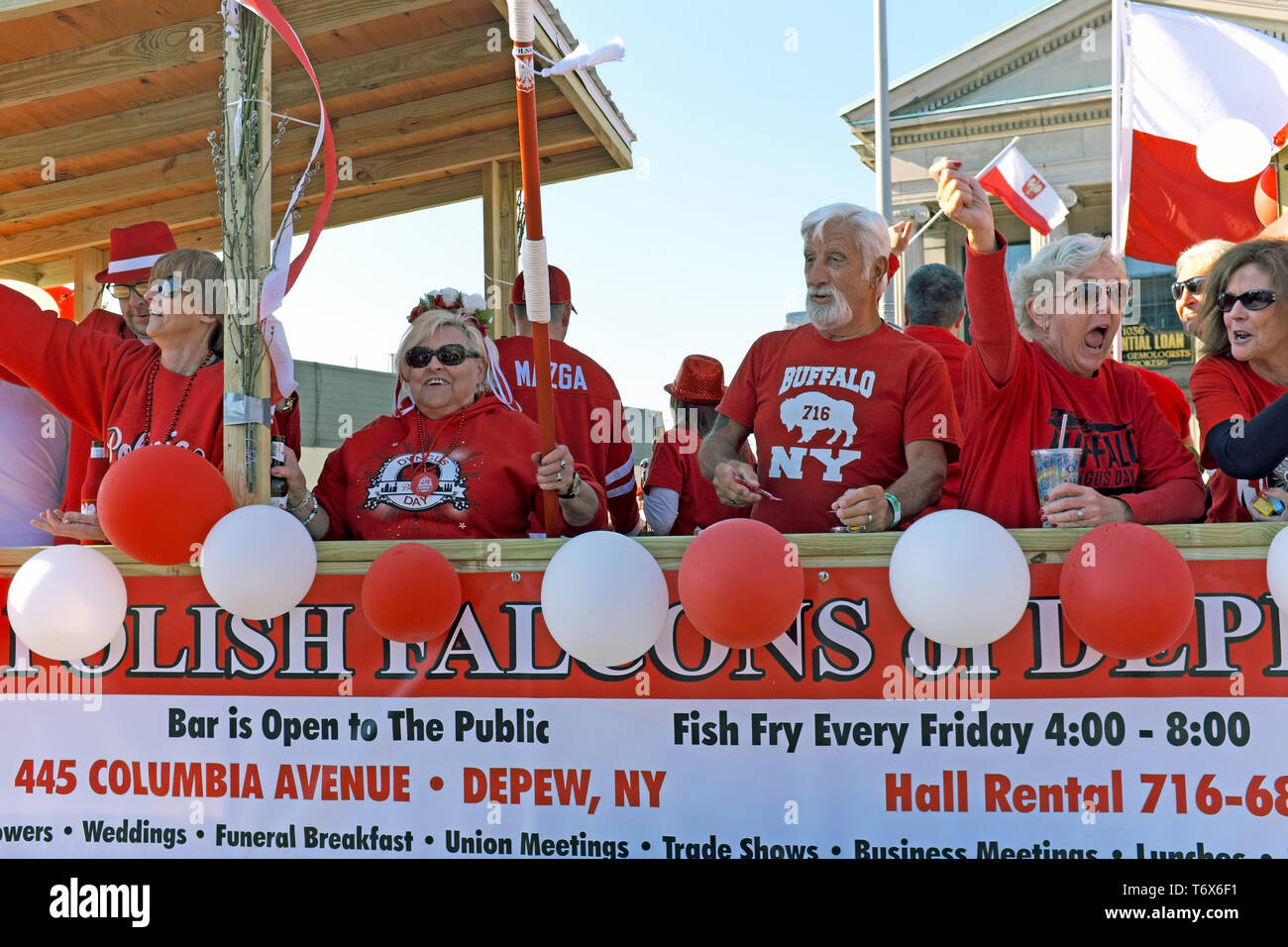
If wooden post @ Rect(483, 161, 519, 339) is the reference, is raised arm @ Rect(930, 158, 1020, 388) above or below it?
below

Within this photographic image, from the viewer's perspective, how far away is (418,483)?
108 inches

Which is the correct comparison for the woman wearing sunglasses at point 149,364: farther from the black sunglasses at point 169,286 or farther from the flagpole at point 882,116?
the flagpole at point 882,116

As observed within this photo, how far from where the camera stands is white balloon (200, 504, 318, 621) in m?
2.29

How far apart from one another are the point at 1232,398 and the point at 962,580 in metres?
1.06

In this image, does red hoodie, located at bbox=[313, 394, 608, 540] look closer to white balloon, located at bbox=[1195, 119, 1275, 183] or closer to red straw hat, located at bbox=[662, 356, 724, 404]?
red straw hat, located at bbox=[662, 356, 724, 404]

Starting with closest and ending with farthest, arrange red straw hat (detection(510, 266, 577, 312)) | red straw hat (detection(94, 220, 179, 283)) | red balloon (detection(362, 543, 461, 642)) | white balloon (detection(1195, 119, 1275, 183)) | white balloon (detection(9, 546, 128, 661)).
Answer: red balloon (detection(362, 543, 461, 642)) < white balloon (detection(9, 546, 128, 661)) < red straw hat (detection(94, 220, 179, 283)) < red straw hat (detection(510, 266, 577, 312)) < white balloon (detection(1195, 119, 1275, 183))

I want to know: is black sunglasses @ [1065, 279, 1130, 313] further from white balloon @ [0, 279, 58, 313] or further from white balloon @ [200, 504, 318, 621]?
white balloon @ [0, 279, 58, 313]

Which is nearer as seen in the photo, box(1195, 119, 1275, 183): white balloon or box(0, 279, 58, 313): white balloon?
box(0, 279, 58, 313): white balloon

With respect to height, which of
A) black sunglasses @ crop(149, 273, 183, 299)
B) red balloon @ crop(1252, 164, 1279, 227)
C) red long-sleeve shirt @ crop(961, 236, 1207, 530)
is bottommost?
red long-sleeve shirt @ crop(961, 236, 1207, 530)

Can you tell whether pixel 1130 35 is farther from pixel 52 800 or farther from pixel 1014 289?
pixel 52 800

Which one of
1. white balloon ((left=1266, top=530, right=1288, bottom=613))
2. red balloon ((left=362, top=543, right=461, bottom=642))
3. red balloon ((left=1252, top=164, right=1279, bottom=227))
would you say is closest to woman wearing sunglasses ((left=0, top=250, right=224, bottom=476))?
red balloon ((left=362, top=543, right=461, bottom=642))

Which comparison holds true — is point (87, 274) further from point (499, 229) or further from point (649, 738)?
point (649, 738)

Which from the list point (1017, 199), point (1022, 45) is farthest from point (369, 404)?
point (1022, 45)

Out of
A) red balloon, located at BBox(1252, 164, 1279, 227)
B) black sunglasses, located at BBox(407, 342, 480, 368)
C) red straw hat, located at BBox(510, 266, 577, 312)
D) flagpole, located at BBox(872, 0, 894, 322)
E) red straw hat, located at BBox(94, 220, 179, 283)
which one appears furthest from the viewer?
flagpole, located at BBox(872, 0, 894, 322)
